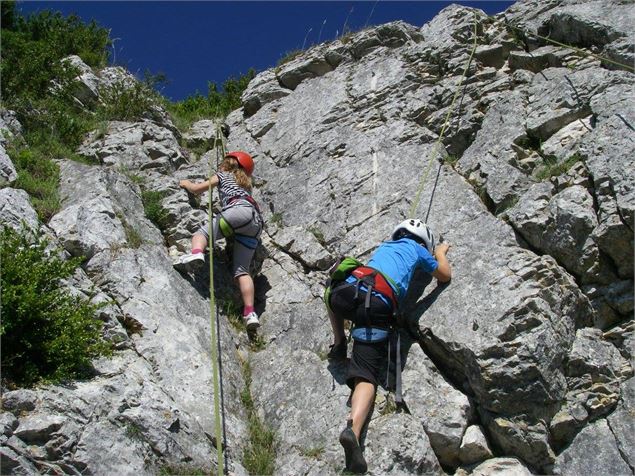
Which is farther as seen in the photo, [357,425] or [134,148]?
[134,148]

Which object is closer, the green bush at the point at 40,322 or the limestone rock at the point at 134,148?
the green bush at the point at 40,322

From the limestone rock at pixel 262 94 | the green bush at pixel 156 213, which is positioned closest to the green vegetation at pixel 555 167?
the green bush at pixel 156 213

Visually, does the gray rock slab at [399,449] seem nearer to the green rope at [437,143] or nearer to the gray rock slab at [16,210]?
the green rope at [437,143]

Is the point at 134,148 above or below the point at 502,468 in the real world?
above

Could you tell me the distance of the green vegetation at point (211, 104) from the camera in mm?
13637

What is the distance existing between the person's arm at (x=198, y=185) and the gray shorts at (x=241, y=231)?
70 cm

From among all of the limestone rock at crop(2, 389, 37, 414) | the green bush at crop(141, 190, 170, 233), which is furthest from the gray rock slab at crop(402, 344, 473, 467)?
the green bush at crop(141, 190, 170, 233)

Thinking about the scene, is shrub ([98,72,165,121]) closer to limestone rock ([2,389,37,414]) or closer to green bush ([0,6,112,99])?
green bush ([0,6,112,99])

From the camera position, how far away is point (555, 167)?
8.04 meters

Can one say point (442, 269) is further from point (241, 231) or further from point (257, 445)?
point (257, 445)

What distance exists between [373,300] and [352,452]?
5.29ft

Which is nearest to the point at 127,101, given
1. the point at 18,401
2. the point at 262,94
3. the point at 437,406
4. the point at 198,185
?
the point at 262,94

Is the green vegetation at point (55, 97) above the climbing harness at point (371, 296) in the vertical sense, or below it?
above

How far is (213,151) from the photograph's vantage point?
1191 centimetres
